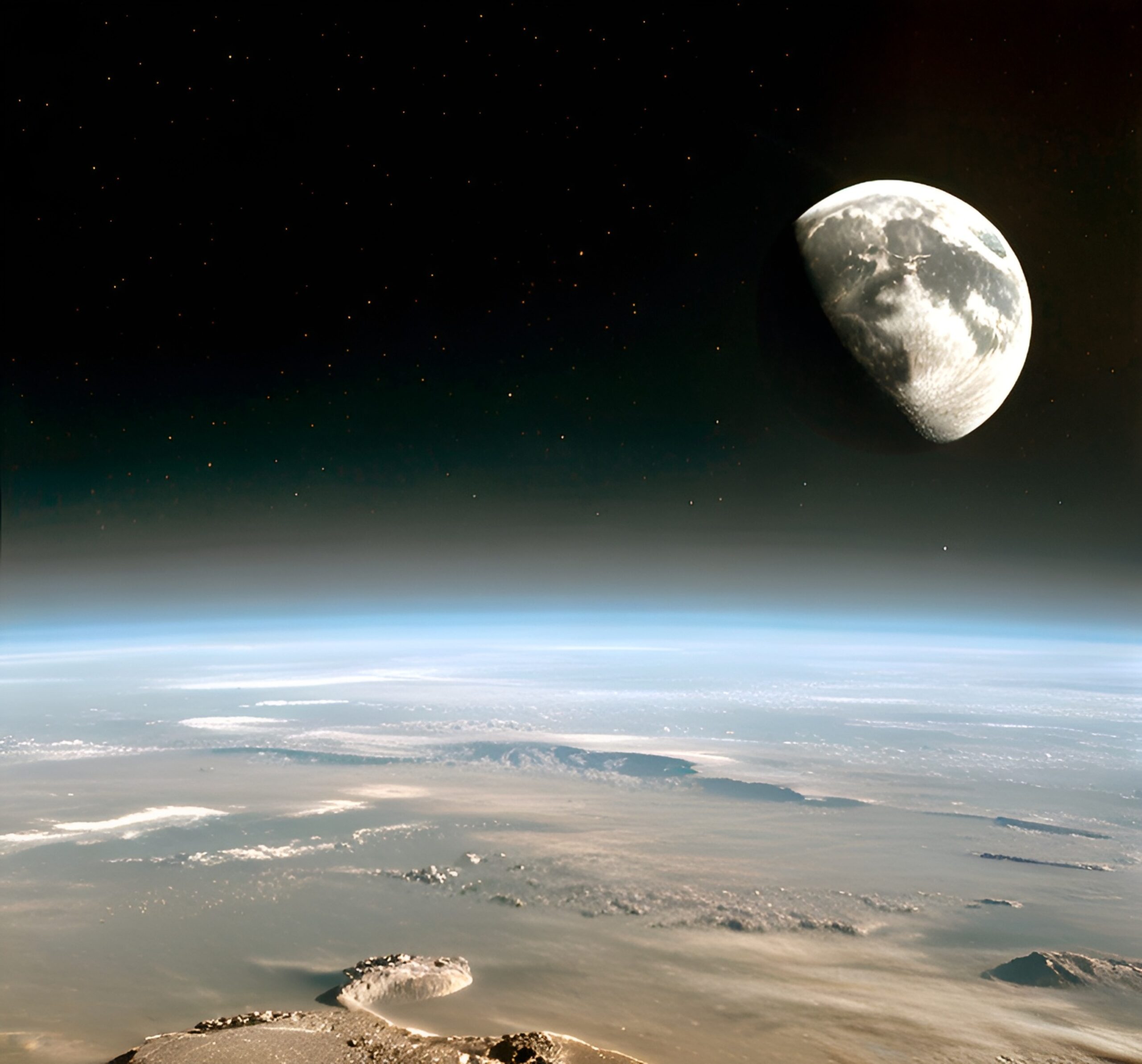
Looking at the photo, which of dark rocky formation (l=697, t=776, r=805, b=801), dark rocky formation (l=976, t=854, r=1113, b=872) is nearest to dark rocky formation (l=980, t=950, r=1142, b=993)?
dark rocky formation (l=976, t=854, r=1113, b=872)

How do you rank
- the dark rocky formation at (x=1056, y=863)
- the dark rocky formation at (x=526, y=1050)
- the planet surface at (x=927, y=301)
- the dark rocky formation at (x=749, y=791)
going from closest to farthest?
the dark rocky formation at (x=526, y=1050) → the planet surface at (x=927, y=301) → the dark rocky formation at (x=1056, y=863) → the dark rocky formation at (x=749, y=791)

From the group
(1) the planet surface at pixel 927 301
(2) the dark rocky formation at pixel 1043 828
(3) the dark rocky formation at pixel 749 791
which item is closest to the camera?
(1) the planet surface at pixel 927 301

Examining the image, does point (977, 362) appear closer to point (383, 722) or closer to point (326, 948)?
point (326, 948)

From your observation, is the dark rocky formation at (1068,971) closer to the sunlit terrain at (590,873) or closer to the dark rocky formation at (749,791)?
the sunlit terrain at (590,873)

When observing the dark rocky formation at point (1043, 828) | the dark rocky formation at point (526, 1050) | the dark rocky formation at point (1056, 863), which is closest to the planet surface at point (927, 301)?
the dark rocky formation at point (526, 1050)

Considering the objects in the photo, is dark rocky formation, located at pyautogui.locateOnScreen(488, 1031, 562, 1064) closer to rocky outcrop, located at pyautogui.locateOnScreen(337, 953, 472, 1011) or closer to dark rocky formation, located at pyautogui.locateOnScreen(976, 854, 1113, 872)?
rocky outcrop, located at pyautogui.locateOnScreen(337, 953, 472, 1011)

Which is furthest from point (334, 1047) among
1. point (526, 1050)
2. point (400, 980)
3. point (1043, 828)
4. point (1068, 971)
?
point (1043, 828)

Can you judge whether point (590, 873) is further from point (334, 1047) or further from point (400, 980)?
point (334, 1047)
